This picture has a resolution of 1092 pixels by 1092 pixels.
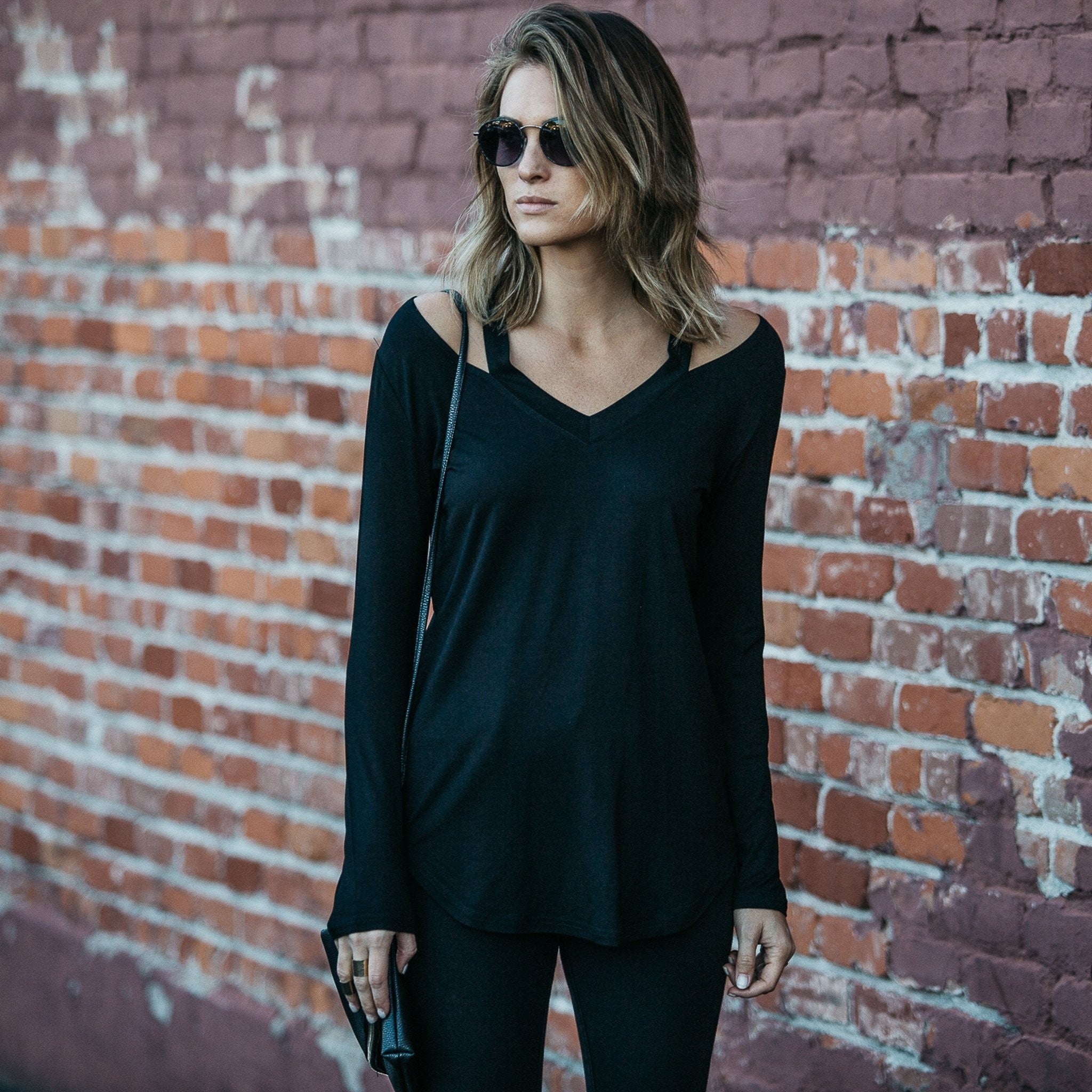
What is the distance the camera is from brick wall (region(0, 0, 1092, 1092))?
8.09ft

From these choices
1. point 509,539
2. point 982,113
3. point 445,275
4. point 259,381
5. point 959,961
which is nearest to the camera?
point 509,539

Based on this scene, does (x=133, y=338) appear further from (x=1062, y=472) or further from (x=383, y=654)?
(x=1062, y=472)

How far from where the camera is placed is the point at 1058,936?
249cm

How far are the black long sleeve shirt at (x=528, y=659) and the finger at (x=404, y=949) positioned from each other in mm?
19

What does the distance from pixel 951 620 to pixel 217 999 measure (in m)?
2.14

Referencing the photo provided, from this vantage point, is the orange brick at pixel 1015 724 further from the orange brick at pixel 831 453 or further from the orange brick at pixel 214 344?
the orange brick at pixel 214 344

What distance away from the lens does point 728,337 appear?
2088 mm

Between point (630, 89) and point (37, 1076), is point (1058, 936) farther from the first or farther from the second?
point (37, 1076)

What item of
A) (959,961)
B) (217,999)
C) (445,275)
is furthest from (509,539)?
(217,999)

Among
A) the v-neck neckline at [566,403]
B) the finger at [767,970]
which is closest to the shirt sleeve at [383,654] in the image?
the v-neck neckline at [566,403]

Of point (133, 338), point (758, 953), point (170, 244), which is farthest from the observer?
point (133, 338)

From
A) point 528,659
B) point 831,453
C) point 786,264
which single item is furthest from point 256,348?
point 528,659

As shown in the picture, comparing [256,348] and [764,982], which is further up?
[256,348]

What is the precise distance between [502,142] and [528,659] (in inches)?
28.9
